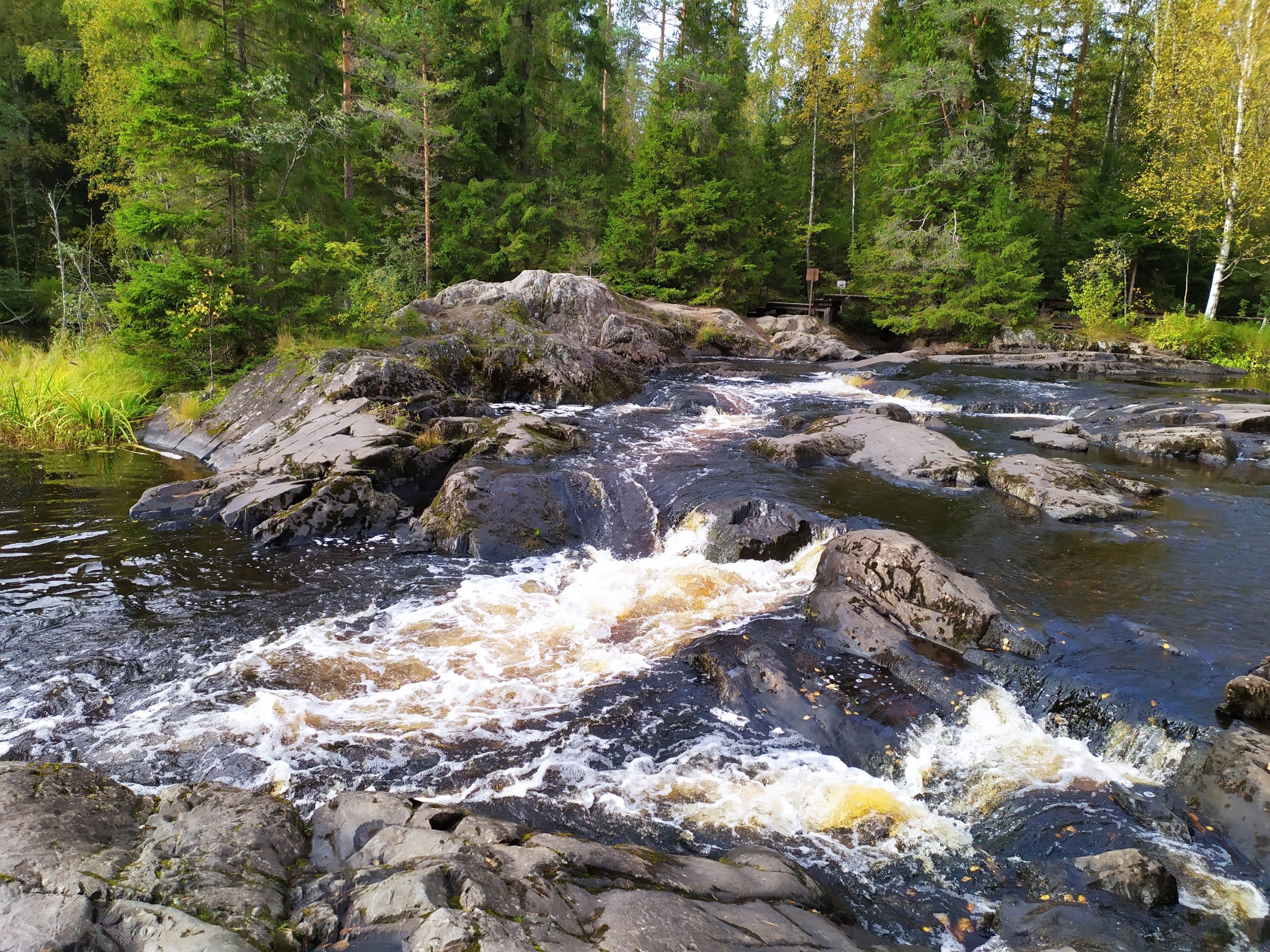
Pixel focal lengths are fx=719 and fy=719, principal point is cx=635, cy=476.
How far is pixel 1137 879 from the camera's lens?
12.7 feet

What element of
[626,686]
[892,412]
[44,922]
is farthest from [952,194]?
[44,922]

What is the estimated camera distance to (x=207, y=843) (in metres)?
3.36

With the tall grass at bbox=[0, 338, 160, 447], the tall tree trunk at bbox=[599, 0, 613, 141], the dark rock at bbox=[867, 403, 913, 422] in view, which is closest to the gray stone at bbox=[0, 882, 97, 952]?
the tall grass at bbox=[0, 338, 160, 447]

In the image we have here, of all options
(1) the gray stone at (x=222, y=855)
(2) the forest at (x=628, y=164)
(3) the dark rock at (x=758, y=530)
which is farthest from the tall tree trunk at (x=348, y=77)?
(1) the gray stone at (x=222, y=855)

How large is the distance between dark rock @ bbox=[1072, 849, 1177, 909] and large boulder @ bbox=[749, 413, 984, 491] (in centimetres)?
713

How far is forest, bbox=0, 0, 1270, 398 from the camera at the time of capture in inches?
558

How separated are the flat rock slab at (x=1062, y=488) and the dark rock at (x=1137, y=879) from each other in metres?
6.10

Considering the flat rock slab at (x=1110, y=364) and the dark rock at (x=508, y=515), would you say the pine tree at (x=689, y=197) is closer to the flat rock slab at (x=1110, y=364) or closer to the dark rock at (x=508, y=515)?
the flat rock slab at (x=1110, y=364)

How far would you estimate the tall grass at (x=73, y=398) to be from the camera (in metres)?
A: 12.9

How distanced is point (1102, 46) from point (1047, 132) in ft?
12.5

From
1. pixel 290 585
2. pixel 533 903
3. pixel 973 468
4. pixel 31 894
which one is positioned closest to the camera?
pixel 31 894

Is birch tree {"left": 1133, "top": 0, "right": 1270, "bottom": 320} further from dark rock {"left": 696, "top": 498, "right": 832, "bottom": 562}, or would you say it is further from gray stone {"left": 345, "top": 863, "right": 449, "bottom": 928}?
gray stone {"left": 345, "top": 863, "right": 449, "bottom": 928}

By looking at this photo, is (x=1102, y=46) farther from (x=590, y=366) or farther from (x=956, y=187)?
(x=590, y=366)

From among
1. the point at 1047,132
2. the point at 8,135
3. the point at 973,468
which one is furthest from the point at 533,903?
the point at 1047,132
